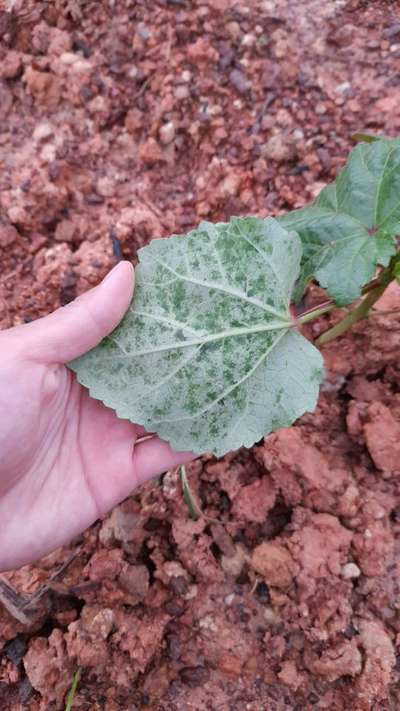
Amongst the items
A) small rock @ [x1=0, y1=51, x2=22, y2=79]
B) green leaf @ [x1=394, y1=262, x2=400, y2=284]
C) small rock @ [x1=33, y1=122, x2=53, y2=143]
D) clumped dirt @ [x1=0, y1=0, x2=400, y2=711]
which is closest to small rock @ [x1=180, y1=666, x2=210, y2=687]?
clumped dirt @ [x1=0, y1=0, x2=400, y2=711]

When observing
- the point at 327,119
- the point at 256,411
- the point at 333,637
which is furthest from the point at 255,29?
the point at 333,637

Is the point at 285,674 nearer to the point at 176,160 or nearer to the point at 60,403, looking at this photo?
the point at 60,403

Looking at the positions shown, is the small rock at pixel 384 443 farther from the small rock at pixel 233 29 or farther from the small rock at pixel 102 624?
the small rock at pixel 233 29

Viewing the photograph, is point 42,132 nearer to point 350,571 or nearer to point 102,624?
point 102,624

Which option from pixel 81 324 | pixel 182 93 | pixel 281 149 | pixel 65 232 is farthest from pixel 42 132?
pixel 81 324

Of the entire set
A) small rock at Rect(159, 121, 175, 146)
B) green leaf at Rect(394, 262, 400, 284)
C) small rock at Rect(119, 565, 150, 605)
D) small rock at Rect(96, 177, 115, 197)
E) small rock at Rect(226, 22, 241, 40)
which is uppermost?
small rock at Rect(226, 22, 241, 40)

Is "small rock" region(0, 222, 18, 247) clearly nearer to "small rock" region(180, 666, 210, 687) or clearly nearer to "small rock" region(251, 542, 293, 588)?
"small rock" region(251, 542, 293, 588)
